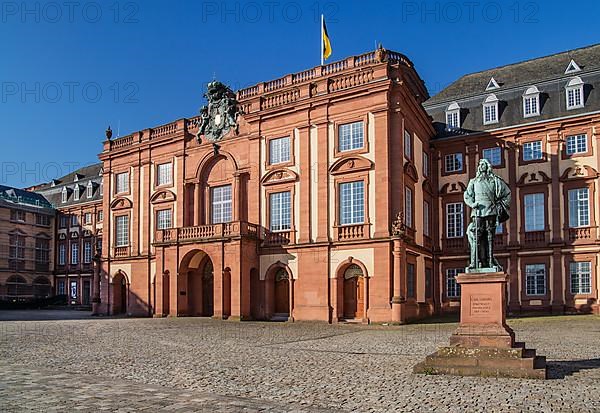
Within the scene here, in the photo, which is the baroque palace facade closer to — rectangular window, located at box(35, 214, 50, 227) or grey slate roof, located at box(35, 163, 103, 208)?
grey slate roof, located at box(35, 163, 103, 208)

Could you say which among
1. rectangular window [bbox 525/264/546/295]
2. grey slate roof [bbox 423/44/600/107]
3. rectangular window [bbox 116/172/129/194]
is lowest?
rectangular window [bbox 525/264/546/295]

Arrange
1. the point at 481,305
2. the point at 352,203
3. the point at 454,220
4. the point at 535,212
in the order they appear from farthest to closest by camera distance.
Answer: the point at 454,220, the point at 535,212, the point at 352,203, the point at 481,305

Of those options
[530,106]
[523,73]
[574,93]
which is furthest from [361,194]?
[523,73]

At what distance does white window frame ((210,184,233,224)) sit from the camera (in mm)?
36159

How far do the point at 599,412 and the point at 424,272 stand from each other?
25.4m

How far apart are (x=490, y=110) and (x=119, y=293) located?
28046mm

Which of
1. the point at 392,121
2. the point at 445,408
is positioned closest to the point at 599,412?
the point at 445,408

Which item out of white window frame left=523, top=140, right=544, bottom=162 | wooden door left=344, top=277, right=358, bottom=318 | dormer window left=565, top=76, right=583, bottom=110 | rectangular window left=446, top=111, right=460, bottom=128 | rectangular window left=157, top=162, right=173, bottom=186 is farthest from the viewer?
rectangular window left=157, top=162, right=173, bottom=186

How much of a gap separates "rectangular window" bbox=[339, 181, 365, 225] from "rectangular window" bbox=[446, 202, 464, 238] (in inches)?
355

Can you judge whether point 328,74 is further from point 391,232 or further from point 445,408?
point 445,408

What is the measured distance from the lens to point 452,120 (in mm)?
38406

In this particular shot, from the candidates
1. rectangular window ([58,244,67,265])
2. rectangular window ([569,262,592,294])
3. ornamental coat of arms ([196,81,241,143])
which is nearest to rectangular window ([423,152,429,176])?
rectangular window ([569,262,592,294])

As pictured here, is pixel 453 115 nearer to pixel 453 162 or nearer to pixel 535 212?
pixel 453 162

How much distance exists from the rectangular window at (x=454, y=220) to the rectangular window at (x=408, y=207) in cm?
605
